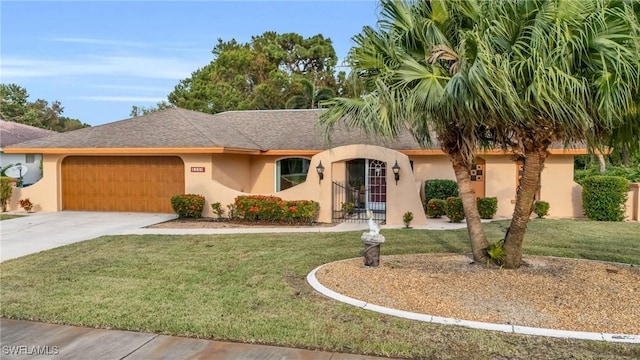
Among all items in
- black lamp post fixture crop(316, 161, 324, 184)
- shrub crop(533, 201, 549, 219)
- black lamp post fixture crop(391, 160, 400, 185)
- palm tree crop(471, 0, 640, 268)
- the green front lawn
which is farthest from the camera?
shrub crop(533, 201, 549, 219)

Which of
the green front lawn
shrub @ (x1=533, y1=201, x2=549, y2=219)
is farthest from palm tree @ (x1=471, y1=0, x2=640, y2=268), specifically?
shrub @ (x1=533, y1=201, x2=549, y2=219)

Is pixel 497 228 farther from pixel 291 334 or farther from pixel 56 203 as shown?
pixel 56 203

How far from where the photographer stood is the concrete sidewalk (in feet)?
15.1

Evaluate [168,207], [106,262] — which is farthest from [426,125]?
[168,207]

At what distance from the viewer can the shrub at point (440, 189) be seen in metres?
16.2

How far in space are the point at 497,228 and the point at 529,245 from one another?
8.67ft

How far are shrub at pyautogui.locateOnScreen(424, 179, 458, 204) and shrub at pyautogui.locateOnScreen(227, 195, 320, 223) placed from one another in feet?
14.0

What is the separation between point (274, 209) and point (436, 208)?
550cm

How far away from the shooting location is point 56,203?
17656 mm

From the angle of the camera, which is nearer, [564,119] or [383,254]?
[564,119]

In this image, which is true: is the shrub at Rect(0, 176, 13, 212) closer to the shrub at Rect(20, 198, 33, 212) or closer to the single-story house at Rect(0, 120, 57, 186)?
the shrub at Rect(20, 198, 33, 212)

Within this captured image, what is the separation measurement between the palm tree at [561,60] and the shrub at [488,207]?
926 cm

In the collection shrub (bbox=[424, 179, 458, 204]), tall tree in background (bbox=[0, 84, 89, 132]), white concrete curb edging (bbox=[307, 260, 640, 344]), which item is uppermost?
tall tree in background (bbox=[0, 84, 89, 132])

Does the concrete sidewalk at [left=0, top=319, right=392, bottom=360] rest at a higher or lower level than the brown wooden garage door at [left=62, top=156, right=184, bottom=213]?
lower
